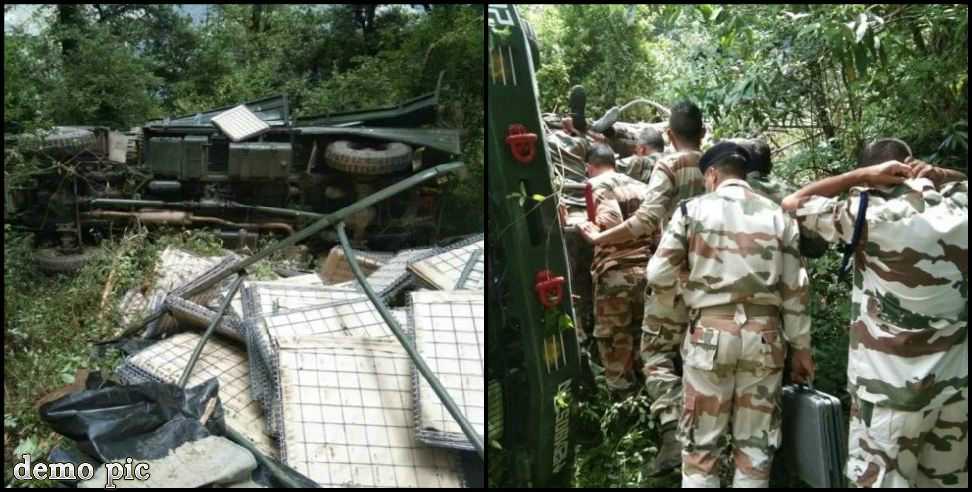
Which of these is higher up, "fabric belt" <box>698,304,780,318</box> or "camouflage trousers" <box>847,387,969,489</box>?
"fabric belt" <box>698,304,780,318</box>

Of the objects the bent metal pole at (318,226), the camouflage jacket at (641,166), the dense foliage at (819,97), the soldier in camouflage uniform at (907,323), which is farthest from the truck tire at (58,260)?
the soldier in camouflage uniform at (907,323)

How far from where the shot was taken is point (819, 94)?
13.5ft

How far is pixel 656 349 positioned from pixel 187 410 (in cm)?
196

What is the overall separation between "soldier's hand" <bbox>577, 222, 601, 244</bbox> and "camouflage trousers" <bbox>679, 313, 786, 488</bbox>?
0.75 m

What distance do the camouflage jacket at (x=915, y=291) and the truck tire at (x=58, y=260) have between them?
177 inches

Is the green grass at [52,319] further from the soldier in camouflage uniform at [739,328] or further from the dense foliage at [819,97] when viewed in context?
the soldier in camouflage uniform at [739,328]

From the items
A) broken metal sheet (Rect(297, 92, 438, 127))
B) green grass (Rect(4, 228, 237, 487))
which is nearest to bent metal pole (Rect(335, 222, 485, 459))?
green grass (Rect(4, 228, 237, 487))

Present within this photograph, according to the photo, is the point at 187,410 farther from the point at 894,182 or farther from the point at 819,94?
the point at 819,94

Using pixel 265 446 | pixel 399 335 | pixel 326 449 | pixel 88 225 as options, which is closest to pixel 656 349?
pixel 399 335

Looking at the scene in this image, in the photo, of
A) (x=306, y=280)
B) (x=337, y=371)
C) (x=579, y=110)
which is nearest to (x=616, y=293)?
(x=337, y=371)

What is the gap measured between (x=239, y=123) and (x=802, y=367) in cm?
469

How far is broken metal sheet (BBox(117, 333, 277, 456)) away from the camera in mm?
3443

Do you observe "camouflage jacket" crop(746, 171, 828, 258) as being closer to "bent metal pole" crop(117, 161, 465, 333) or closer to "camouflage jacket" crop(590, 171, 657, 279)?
"camouflage jacket" crop(590, 171, 657, 279)

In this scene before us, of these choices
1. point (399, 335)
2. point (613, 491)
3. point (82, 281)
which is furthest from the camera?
point (82, 281)
